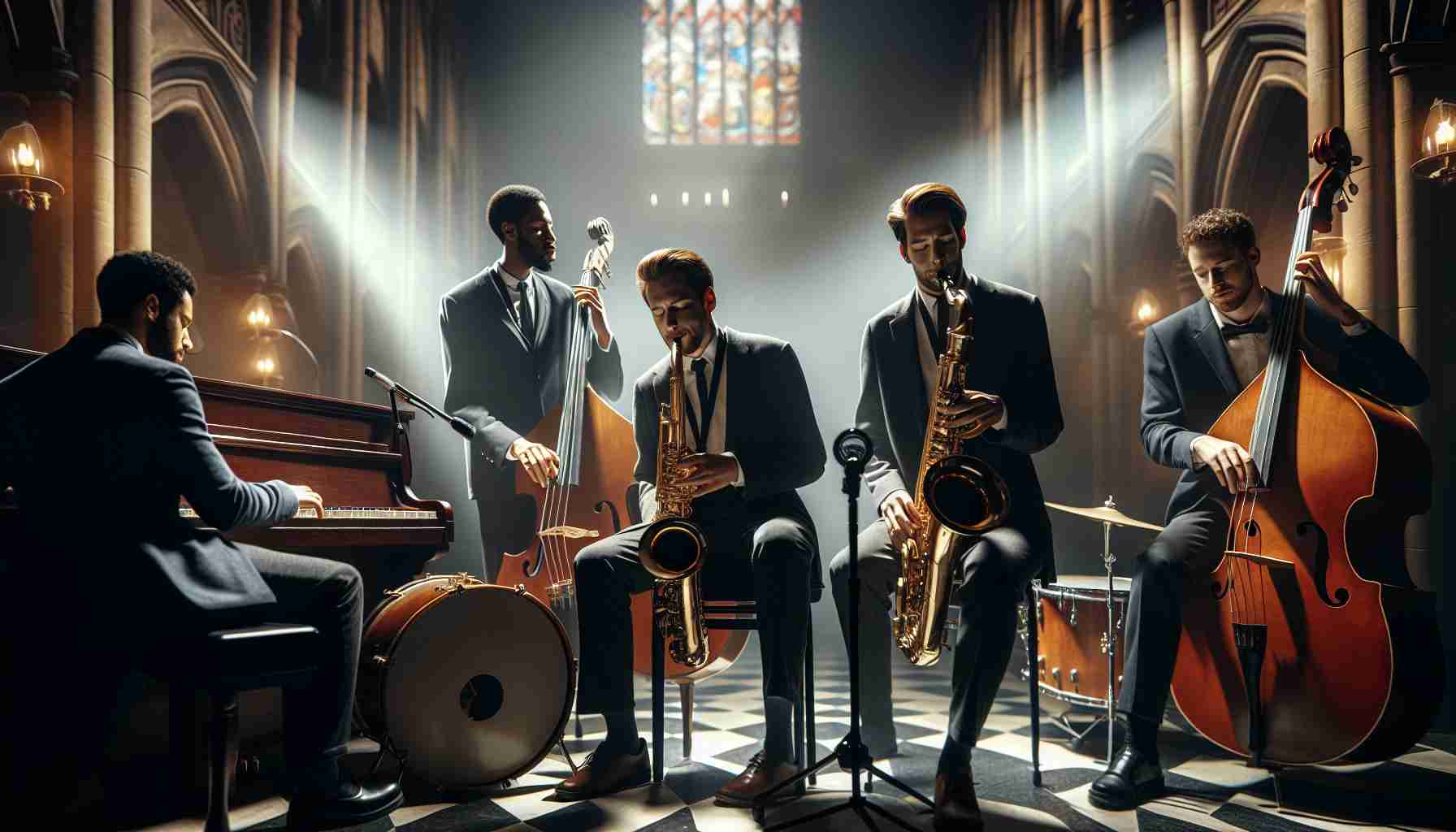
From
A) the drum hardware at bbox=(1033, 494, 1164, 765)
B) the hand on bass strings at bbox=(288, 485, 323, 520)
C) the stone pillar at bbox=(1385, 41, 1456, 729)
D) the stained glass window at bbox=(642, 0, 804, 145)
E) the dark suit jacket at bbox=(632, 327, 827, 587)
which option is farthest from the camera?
the stained glass window at bbox=(642, 0, 804, 145)

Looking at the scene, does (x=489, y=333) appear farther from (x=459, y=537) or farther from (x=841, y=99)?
(x=841, y=99)

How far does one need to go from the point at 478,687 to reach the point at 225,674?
2.66 ft

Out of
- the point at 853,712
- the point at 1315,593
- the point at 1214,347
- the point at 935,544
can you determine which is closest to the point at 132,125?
the point at 935,544

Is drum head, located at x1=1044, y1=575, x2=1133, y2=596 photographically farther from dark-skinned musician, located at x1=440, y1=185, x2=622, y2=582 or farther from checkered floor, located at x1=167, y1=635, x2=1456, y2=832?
dark-skinned musician, located at x1=440, y1=185, x2=622, y2=582

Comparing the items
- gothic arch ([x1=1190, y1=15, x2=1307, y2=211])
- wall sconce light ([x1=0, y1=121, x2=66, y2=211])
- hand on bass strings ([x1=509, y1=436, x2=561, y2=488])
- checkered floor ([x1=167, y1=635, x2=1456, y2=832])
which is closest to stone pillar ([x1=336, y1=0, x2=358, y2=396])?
wall sconce light ([x1=0, y1=121, x2=66, y2=211])

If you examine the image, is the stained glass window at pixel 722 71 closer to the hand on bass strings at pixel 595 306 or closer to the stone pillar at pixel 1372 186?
the stone pillar at pixel 1372 186

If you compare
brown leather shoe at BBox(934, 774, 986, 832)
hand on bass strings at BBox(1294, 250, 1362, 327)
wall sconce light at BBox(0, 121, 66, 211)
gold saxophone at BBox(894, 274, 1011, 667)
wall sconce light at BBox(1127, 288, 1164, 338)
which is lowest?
brown leather shoe at BBox(934, 774, 986, 832)

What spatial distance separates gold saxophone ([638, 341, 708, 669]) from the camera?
8.45ft

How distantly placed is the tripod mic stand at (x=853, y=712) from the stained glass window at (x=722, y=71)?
13865 millimetres

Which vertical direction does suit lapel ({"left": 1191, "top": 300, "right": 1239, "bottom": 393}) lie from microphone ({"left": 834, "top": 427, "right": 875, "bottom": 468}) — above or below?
above

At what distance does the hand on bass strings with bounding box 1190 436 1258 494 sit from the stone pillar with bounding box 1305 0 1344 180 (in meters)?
2.66

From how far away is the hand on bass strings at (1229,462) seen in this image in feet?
8.36

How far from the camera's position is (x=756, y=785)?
2.57 metres

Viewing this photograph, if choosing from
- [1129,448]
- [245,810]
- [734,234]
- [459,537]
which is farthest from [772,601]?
[734,234]
